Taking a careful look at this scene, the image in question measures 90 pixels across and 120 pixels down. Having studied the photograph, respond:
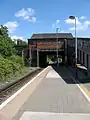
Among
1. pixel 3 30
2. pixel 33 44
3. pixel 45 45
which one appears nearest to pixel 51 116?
pixel 45 45

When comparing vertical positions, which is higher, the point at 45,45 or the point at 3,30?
the point at 3,30

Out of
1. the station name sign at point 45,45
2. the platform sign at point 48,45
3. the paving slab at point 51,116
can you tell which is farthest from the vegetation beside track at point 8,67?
the paving slab at point 51,116

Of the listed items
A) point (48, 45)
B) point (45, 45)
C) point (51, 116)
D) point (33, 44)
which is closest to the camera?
point (51, 116)

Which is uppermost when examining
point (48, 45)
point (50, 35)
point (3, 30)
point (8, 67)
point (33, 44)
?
point (3, 30)

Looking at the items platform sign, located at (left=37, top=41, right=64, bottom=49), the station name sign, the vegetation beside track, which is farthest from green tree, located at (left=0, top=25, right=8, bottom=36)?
the vegetation beside track

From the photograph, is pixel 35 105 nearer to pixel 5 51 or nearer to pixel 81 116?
pixel 81 116

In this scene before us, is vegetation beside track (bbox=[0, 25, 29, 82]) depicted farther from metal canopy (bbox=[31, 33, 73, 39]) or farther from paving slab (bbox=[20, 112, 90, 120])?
metal canopy (bbox=[31, 33, 73, 39])

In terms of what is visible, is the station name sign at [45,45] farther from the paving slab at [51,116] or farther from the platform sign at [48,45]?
the paving slab at [51,116]

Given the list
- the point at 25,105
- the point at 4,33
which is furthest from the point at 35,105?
the point at 4,33

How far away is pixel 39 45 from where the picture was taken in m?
100

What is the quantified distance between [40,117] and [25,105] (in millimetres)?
3143

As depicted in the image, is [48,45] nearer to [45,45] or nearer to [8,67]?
[45,45]

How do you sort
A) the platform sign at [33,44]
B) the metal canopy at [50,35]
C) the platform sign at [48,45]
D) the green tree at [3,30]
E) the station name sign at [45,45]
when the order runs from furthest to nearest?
the metal canopy at [50,35] < the green tree at [3,30] < the platform sign at [48,45] < the station name sign at [45,45] < the platform sign at [33,44]

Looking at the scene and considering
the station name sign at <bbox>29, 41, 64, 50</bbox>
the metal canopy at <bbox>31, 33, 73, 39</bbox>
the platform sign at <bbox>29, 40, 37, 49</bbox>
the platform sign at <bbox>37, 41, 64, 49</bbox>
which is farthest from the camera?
the metal canopy at <bbox>31, 33, 73, 39</bbox>
